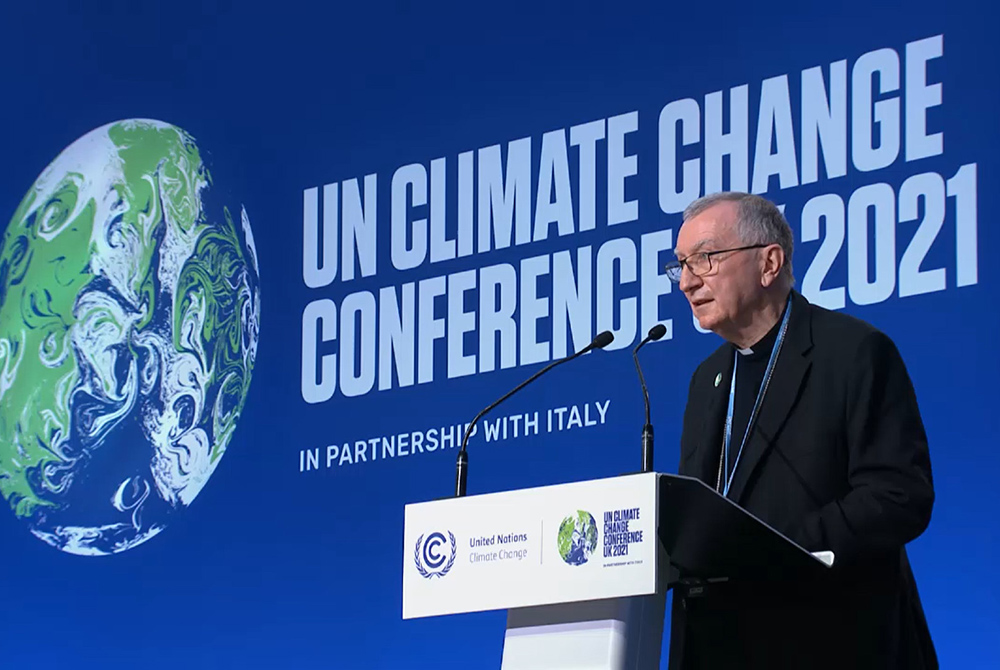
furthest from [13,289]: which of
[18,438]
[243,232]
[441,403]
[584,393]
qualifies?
[584,393]

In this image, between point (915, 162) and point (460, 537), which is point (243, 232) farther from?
point (460, 537)

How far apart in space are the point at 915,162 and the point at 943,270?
25cm

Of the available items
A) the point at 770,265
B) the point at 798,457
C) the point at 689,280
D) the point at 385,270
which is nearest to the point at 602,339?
the point at 689,280

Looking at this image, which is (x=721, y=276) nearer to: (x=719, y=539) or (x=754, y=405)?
(x=754, y=405)

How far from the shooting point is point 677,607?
7.98ft

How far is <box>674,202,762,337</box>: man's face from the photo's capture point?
256cm

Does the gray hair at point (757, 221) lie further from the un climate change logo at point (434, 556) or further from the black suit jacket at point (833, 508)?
the un climate change logo at point (434, 556)

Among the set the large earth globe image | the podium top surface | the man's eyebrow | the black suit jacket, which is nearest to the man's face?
the man's eyebrow

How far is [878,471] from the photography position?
2.30 meters

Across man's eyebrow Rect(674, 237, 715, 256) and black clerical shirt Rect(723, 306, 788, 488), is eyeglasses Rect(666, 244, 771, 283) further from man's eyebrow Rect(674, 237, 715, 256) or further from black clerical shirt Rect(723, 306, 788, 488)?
black clerical shirt Rect(723, 306, 788, 488)

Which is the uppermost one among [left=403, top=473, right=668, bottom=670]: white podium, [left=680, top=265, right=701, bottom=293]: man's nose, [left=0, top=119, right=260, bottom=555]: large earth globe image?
[left=0, top=119, right=260, bottom=555]: large earth globe image

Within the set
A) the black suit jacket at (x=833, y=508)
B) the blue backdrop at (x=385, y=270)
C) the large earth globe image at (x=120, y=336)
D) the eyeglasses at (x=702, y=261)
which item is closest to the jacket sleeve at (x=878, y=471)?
the black suit jacket at (x=833, y=508)

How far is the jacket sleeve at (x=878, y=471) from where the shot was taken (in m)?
2.23

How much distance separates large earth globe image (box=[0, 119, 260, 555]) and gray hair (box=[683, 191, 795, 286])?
8.79ft
